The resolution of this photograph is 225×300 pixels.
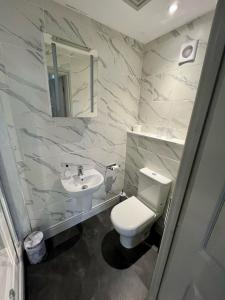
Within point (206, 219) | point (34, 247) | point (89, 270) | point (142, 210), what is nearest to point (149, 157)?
point (142, 210)

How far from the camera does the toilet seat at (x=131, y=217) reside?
135 centimetres

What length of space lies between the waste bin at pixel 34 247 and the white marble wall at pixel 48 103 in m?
0.13

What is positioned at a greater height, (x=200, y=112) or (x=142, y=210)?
(x=200, y=112)

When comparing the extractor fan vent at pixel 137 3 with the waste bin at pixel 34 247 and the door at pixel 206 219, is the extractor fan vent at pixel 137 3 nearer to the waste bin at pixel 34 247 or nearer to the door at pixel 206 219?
the door at pixel 206 219

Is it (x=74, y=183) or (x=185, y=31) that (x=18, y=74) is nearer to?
(x=74, y=183)

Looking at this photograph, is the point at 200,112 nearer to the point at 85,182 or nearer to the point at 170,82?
the point at 170,82

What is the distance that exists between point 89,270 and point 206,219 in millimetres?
1412

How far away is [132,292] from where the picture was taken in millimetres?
1231

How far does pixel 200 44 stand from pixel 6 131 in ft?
6.24

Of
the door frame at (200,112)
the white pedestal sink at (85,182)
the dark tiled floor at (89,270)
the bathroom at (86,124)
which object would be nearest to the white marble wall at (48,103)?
the bathroom at (86,124)

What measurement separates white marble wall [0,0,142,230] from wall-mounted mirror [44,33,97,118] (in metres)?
0.06

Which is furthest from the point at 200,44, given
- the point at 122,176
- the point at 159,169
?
the point at 122,176

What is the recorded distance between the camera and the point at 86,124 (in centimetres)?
157

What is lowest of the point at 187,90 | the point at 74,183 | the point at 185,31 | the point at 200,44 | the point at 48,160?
the point at 74,183
